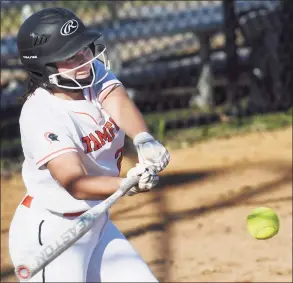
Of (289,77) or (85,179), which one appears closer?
(85,179)

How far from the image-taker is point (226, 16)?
8.58m

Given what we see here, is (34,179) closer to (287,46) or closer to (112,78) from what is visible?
→ (112,78)

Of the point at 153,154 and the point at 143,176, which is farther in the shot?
the point at 153,154

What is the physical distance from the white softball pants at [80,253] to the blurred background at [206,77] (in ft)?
13.8

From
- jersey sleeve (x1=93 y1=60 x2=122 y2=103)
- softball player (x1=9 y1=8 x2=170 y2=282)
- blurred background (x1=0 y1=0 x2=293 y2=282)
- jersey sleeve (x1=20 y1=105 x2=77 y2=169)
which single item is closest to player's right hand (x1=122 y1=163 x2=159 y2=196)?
softball player (x1=9 y1=8 x2=170 y2=282)

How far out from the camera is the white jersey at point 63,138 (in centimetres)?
334

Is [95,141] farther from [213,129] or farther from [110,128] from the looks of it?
[213,129]

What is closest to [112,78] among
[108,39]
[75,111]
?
[75,111]

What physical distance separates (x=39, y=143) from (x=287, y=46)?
5.60m

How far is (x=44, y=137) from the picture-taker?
130 inches

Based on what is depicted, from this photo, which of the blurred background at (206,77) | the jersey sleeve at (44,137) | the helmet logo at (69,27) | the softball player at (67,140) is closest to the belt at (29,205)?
the softball player at (67,140)

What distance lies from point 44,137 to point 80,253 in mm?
486

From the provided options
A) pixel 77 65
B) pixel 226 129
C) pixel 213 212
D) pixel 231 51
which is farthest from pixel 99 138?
pixel 231 51

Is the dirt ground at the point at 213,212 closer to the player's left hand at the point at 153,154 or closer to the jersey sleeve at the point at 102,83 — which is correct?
the jersey sleeve at the point at 102,83
